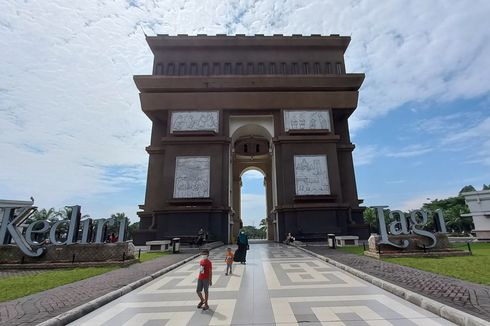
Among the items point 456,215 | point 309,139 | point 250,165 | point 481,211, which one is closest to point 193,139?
point 309,139

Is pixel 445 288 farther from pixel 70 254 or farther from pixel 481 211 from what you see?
pixel 481 211

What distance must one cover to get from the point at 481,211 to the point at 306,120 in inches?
941

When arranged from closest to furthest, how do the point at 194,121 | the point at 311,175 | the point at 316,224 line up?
1. the point at 316,224
2. the point at 311,175
3. the point at 194,121

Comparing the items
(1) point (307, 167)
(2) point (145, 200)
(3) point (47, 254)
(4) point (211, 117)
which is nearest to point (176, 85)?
(4) point (211, 117)

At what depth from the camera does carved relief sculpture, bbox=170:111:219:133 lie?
31766 millimetres

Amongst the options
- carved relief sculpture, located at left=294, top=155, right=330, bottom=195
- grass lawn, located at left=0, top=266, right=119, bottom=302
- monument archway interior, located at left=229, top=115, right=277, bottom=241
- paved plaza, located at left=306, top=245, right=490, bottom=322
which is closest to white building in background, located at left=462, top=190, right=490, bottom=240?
carved relief sculpture, located at left=294, top=155, right=330, bottom=195

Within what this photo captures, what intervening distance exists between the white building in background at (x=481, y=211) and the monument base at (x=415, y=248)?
83.1ft

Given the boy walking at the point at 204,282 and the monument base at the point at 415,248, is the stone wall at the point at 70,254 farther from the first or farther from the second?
the monument base at the point at 415,248

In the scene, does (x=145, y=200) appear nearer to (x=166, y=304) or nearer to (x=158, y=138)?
(x=158, y=138)

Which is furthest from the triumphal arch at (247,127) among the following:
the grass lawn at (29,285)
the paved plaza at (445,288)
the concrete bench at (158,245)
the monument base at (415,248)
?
the paved plaza at (445,288)

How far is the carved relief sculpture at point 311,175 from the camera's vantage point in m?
29.7

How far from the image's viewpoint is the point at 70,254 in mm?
13023

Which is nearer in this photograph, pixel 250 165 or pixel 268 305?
pixel 268 305

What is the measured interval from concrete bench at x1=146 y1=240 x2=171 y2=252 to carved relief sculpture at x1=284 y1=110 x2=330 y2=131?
18.5m
